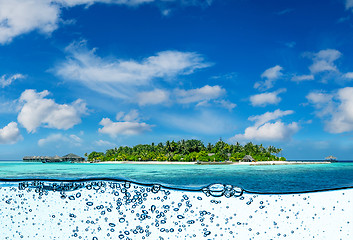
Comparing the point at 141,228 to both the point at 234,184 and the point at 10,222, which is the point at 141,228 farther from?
the point at 10,222

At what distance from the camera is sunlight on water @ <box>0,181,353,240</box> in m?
6.05

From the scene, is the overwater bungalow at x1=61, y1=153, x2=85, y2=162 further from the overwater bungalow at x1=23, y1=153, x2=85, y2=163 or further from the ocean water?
the ocean water

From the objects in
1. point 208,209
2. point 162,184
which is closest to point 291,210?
point 208,209

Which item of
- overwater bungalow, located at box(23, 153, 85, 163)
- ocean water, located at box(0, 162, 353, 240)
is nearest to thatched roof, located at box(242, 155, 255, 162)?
overwater bungalow, located at box(23, 153, 85, 163)

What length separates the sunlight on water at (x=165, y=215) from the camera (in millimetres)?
6051

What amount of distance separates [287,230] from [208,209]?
180cm

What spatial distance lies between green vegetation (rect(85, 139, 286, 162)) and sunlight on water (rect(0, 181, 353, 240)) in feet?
159

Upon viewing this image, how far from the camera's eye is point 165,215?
242 inches

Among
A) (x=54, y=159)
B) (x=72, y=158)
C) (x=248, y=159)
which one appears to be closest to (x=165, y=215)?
(x=248, y=159)

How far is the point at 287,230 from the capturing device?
20.3 ft

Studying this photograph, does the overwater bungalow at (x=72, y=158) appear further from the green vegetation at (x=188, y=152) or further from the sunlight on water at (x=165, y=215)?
the sunlight on water at (x=165, y=215)

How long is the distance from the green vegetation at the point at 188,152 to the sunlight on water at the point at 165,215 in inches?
1907

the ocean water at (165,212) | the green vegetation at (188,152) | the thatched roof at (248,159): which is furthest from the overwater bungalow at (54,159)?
the ocean water at (165,212)

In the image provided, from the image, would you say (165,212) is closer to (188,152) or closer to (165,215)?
(165,215)
